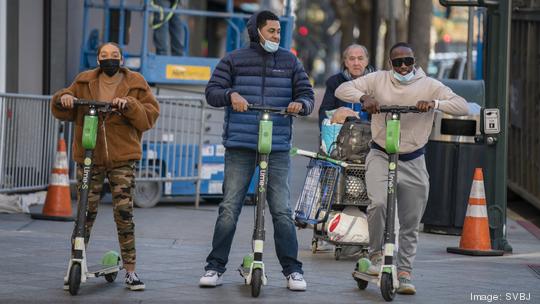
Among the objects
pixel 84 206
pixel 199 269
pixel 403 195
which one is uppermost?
pixel 403 195

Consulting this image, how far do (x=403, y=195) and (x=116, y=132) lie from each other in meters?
2.03

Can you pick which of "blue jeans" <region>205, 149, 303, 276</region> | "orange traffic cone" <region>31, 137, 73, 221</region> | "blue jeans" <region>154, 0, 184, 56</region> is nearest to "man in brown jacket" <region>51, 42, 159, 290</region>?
"blue jeans" <region>205, 149, 303, 276</region>

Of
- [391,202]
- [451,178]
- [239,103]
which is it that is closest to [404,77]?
[391,202]

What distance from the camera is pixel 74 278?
8.45 metres

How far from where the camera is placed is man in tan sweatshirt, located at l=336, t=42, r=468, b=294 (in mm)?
9016

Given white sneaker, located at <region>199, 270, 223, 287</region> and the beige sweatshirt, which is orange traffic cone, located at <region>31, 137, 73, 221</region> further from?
the beige sweatshirt

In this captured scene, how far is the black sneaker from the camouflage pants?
118mm

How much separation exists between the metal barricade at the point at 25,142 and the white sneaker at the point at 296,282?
5583 millimetres

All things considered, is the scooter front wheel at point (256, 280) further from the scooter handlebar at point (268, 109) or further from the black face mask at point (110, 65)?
the black face mask at point (110, 65)

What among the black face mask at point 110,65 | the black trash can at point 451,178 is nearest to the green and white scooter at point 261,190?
the black face mask at point 110,65

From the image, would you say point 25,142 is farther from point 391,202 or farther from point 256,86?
point 391,202

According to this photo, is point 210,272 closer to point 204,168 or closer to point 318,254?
point 318,254

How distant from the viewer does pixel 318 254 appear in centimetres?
1143

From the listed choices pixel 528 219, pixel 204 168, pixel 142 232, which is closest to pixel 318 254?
pixel 142 232
